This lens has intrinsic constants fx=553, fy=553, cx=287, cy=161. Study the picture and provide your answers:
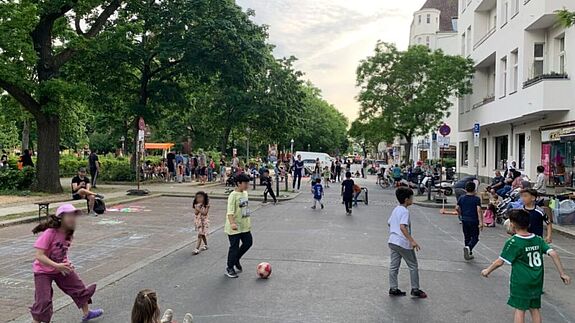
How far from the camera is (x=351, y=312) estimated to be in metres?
6.38

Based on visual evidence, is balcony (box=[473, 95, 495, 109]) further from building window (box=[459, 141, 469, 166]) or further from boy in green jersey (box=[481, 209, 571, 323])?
boy in green jersey (box=[481, 209, 571, 323])

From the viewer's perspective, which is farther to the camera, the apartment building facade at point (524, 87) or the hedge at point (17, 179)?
the hedge at point (17, 179)

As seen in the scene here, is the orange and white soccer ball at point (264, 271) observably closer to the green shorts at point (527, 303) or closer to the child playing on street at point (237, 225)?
the child playing on street at point (237, 225)

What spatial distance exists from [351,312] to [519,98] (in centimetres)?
2004

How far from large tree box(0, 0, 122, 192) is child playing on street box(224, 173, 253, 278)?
13987 mm

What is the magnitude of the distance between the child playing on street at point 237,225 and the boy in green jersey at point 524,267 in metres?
4.09

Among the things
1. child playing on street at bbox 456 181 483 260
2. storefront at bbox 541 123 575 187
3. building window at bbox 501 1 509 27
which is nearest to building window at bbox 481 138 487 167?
building window at bbox 501 1 509 27

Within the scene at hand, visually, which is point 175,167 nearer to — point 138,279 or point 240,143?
point 138,279

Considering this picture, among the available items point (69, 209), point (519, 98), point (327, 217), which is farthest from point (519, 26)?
point (69, 209)

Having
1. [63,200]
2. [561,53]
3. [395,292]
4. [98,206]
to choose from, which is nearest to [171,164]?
[63,200]

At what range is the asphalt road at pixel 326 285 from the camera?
20.9 ft

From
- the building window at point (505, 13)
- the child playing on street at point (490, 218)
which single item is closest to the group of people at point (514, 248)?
the child playing on street at point (490, 218)

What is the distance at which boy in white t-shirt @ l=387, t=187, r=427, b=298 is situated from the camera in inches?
282

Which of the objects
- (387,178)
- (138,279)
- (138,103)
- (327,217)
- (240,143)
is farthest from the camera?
(240,143)
